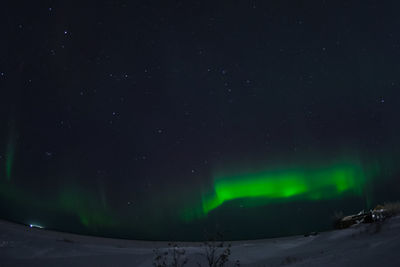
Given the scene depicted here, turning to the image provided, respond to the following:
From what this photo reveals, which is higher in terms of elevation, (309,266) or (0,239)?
(0,239)

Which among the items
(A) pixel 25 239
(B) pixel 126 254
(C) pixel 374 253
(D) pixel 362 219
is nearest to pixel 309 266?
(C) pixel 374 253

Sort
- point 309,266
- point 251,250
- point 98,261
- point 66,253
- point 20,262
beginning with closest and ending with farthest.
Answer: point 309,266 → point 20,262 → point 98,261 → point 66,253 → point 251,250

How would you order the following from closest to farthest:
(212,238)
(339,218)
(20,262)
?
(212,238) < (20,262) < (339,218)

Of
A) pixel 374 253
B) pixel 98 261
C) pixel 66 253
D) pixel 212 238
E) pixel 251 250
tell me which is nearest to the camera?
pixel 374 253

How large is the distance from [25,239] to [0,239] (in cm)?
165

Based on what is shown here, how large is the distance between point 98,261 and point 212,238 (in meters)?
10.4

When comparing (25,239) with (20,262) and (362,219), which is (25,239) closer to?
(20,262)

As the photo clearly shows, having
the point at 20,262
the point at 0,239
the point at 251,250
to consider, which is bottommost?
the point at 251,250

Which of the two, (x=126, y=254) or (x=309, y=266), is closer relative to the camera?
(x=309, y=266)

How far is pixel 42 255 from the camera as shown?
18125mm

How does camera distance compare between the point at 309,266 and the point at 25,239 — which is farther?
the point at 25,239

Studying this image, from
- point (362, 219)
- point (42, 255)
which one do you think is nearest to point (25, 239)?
point (42, 255)

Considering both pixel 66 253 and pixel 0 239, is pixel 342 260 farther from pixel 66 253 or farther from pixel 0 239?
pixel 0 239

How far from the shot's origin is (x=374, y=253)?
25.7 feet
